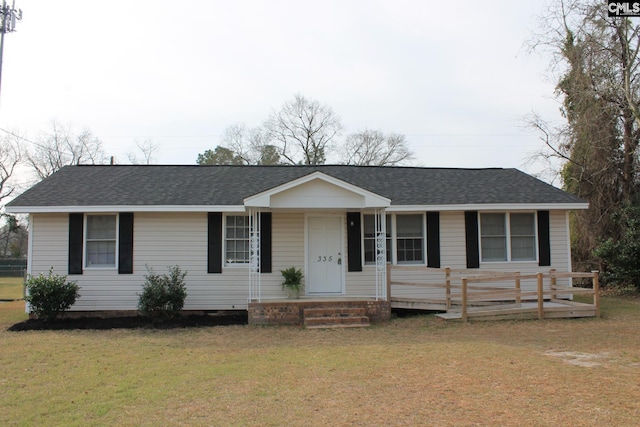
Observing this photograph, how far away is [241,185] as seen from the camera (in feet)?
45.7

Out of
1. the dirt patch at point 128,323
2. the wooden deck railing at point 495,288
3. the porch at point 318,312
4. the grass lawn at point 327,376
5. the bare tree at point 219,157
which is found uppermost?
the bare tree at point 219,157

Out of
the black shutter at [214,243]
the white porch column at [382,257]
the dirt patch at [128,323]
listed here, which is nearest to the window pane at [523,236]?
the white porch column at [382,257]

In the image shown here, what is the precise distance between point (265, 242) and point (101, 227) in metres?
4.28

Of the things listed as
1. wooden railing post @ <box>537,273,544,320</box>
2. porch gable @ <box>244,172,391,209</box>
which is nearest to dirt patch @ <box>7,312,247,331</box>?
porch gable @ <box>244,172,391,209</box>

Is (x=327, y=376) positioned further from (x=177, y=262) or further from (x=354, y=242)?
(x=177, y=262)

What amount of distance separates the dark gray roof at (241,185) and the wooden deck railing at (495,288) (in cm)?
193

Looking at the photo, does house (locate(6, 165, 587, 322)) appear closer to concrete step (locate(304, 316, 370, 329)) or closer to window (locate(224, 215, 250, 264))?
window (locate(224, 215, 250, 264))

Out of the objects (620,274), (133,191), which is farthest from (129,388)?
(620,274)

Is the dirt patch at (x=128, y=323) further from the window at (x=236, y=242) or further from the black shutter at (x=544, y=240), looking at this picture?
the black shutter at (x=544, y=240)

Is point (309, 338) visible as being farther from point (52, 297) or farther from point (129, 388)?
point (52, 297)

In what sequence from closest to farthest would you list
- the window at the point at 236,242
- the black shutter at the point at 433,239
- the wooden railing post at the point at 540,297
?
the wooden railing post at the point at 540,297
the window at the point at 236,242
the black shutter at the point at 433,239

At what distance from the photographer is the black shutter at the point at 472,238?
13117 millimetres

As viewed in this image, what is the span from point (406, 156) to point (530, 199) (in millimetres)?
31806

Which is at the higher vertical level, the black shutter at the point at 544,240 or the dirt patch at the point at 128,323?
the black shutter at the point at 544,240
